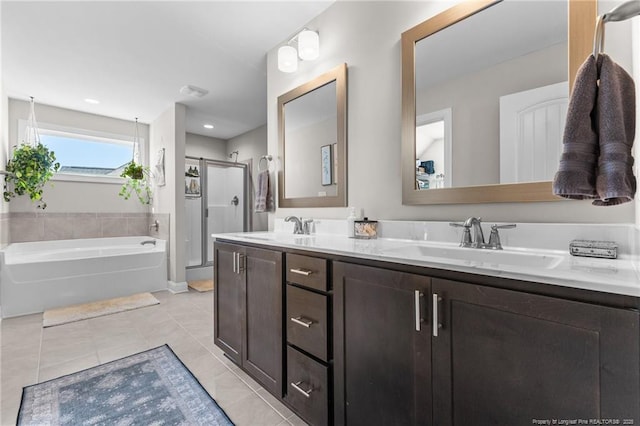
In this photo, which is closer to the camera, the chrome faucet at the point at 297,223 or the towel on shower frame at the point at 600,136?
the towel on shower frame at the point at 600,136

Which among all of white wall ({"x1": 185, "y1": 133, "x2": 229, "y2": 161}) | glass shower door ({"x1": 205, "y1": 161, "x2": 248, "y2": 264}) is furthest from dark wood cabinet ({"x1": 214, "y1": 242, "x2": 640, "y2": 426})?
white wall ({"x1": 185, "y1": 133, "x2": 229, "y2": 161})

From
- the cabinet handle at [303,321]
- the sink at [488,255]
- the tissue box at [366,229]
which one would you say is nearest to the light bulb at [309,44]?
the tissue box at [366,229]

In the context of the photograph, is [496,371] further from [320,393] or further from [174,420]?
[174,420]

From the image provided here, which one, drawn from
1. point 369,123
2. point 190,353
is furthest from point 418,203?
point 190,353

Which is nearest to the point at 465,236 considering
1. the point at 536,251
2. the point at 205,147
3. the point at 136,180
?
the point at 536,251

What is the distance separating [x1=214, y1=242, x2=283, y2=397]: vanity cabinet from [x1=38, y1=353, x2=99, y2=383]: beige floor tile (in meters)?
0.87

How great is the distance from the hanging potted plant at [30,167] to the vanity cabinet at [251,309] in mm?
3124

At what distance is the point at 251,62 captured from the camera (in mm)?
2762

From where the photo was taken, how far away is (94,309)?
3.08 meters

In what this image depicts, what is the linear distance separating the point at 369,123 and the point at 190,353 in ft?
6.73

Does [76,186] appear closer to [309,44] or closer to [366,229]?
[309,44]

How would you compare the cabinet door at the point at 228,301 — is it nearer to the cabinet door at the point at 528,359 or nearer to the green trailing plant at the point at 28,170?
the cabinet door at the point at 528,359

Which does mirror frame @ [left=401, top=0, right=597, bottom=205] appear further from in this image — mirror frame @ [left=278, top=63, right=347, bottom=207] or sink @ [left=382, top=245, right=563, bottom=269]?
mirror frame @ [left=278, top=63, right=347, bottom=207]

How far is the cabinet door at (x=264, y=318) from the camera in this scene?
4.91 ft
